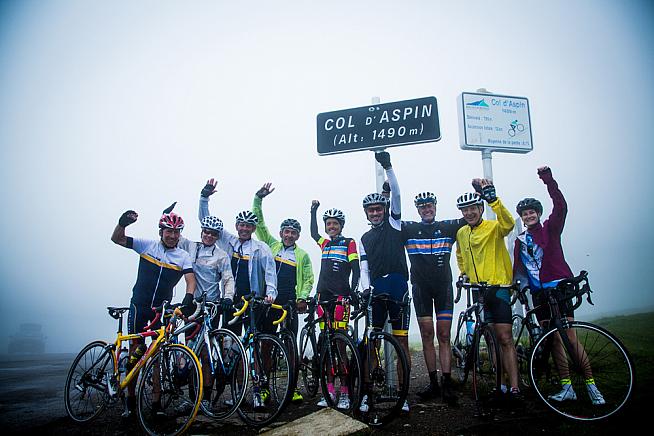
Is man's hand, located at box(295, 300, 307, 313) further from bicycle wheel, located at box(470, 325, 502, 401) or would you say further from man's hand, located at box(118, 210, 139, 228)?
man's hand, located at box(118, 210, 139, 228)

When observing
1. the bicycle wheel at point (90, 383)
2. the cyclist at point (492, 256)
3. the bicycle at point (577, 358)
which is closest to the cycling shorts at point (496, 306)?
the cyclist at point (492, 256)

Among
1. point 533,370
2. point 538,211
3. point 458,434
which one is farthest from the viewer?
point 538,211

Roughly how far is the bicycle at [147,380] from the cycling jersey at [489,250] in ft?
11.7

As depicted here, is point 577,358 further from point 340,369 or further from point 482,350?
point 340,369

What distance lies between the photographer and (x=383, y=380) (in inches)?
167

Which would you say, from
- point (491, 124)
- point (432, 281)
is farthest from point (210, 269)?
point (491, 124)

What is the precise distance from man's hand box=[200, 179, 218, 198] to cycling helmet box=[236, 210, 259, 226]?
664 millimetres

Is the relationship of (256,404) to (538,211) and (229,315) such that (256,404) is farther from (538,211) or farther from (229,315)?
(538,211)

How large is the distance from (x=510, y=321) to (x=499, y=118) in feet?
17.3

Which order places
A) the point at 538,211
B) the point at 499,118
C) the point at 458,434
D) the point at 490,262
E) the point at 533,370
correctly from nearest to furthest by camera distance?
the point at 458,434 → the point at 533,370 → the point at 490,262 → the point at 538,211 → the point at 499,118

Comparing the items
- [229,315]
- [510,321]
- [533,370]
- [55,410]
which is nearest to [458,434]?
[533,370]

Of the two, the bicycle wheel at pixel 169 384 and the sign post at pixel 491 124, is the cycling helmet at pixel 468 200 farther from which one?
the bicycle wheel at pixel 169 384

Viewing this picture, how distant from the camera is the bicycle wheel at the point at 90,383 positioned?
4.62 metres

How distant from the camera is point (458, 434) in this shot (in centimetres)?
359
